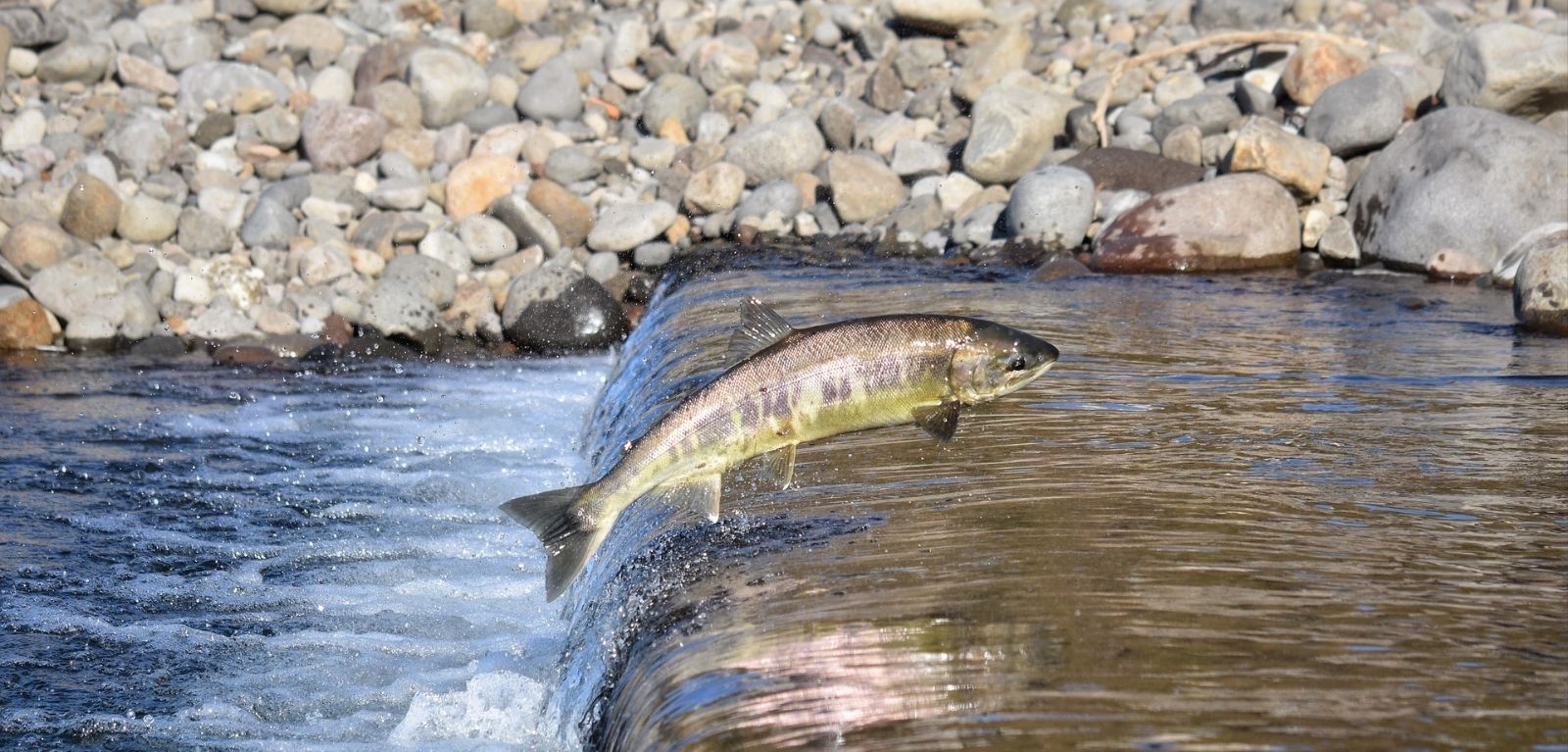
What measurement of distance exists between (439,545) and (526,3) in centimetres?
1109

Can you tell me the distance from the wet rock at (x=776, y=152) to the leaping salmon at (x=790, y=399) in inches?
394

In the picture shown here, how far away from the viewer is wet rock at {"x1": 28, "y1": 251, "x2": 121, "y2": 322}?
475 inches

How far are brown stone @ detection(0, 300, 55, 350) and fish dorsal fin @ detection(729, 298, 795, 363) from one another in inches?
388

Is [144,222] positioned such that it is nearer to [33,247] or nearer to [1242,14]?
[33,247]

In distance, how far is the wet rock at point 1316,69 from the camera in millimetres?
12969

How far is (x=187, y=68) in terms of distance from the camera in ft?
50.4

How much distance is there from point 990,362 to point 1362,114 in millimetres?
9532

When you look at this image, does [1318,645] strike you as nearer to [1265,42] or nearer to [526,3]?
[1265,42]

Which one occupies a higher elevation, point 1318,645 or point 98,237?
point 1318,645

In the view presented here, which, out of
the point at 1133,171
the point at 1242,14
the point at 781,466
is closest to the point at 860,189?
the point at 1133,171

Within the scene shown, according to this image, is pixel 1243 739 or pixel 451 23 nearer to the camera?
pixel 1243 739

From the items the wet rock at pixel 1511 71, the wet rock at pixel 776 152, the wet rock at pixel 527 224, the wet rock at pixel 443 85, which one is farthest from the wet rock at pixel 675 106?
the wet rock at pixel 1511 71

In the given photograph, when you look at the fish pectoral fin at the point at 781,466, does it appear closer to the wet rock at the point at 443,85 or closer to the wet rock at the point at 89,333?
the wet rock at the point at 89,333

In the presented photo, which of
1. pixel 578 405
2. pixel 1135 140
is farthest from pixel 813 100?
pixel 578 405
